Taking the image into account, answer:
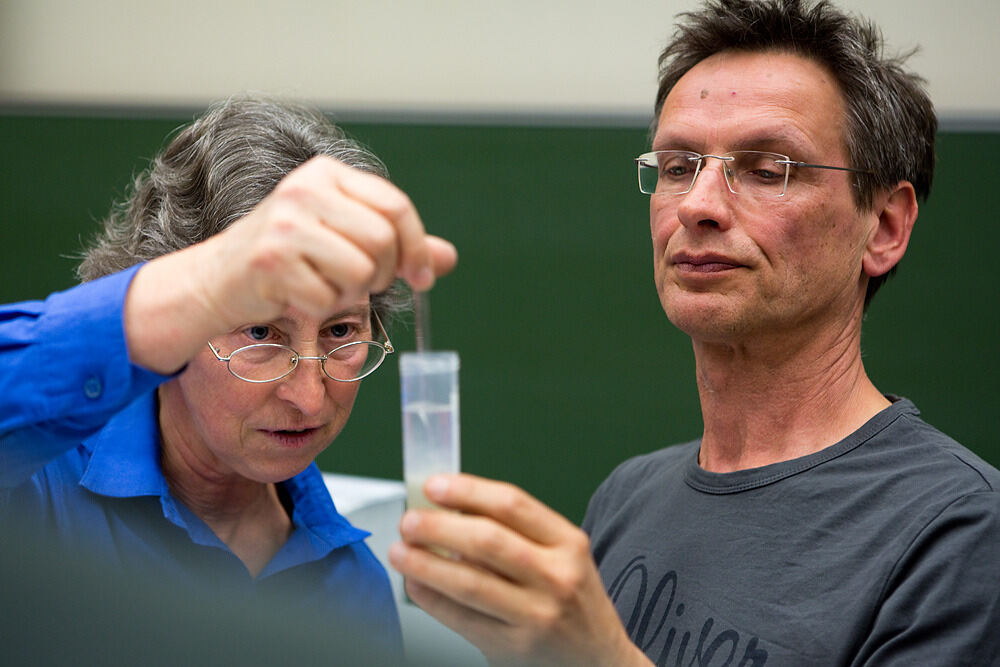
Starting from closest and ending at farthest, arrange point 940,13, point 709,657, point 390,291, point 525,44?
1. point 709,657
2. point 390,291
3. point 940,13
4. point 525,44

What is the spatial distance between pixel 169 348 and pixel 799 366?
3.08 ft

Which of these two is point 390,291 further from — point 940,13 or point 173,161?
point 940,13

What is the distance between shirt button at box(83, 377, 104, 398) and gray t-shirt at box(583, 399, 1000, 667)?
2.58 ft

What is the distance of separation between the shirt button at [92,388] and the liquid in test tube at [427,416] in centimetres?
25

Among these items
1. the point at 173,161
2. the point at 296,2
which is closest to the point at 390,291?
the point at 173,161

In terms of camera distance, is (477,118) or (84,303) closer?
(84,303)

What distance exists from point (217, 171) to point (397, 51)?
1.96 metres

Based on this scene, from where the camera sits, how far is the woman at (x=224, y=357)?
0.72m

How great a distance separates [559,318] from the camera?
2922 millimetres

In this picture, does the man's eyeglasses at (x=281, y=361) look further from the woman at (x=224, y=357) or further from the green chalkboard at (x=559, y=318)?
the green chalkboard at (x=559, y=318)

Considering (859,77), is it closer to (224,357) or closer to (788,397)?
(788,397)

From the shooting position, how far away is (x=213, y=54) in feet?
10.3

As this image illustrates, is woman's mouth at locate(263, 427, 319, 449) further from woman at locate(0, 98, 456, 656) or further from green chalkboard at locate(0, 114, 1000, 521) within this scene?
green chalkboard at locate(0, 114, 1000, 521)

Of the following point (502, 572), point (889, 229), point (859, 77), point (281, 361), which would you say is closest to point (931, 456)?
point (889, 229)
